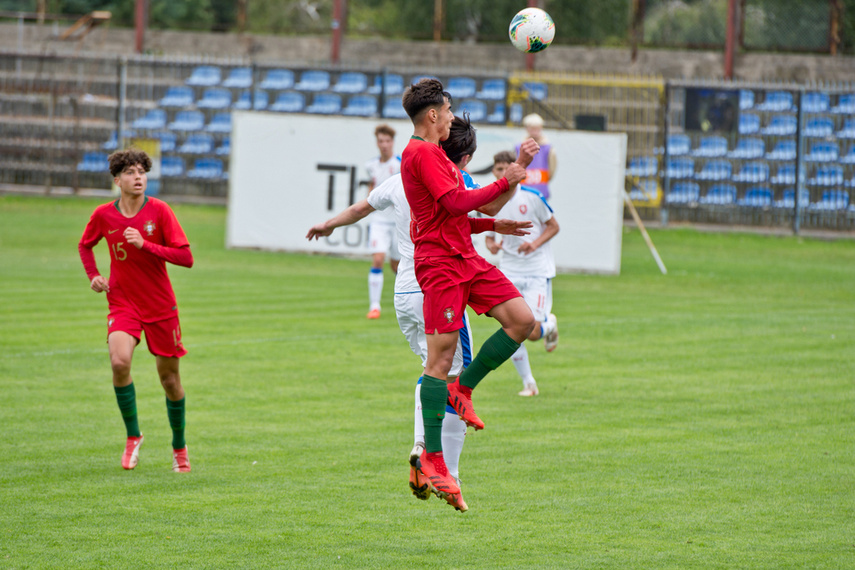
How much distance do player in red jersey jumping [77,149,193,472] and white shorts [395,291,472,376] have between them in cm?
175

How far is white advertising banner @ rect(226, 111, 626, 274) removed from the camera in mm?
19406

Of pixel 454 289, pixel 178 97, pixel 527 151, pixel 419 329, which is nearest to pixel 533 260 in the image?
pixel 419 329

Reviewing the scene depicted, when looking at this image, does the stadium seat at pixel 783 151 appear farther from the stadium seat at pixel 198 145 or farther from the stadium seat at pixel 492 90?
the stadium seat at pixel 198 145

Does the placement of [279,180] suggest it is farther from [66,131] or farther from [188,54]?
[188,54]

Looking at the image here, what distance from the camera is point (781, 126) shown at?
2814 centimetres

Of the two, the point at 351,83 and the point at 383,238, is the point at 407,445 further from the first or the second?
the point at 351,83

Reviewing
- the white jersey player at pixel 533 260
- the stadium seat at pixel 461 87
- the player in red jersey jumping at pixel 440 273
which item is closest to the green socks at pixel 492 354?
the player in red jersey jumping at pixel 440 273

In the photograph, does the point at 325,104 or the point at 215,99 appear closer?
the point at 325,104

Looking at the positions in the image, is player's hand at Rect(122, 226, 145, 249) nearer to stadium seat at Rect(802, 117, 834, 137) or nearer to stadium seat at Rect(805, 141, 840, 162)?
stadium seat at Rect(802, 117, 834, 137)

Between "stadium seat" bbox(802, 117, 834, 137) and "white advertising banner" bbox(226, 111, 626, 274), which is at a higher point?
"stadium seat" bbox(802, 117, 834, 137)

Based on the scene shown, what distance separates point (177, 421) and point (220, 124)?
82.5 feet

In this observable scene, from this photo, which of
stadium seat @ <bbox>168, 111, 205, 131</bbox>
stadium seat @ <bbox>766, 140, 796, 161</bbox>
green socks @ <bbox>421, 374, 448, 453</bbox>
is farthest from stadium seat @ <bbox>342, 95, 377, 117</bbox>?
green socks @ <bbox>421, 374, 448, 453</bbox>

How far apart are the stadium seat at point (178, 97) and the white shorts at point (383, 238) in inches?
Answer: 732

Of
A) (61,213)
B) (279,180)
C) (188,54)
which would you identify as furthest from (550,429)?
(188,54)
